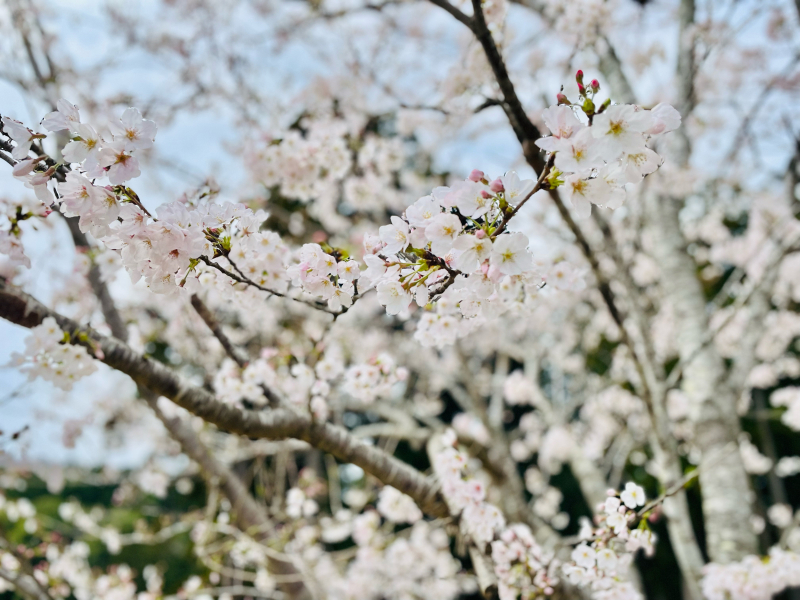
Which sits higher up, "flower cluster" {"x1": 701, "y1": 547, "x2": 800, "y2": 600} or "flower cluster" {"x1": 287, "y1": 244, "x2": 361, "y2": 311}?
"flower cluster" {"x1": 287, "y1": 244, "x2": 361, "y2": 311}

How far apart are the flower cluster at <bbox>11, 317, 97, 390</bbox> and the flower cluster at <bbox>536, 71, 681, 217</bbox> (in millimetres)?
1360

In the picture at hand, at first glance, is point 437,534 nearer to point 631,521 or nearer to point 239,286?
point 631,521

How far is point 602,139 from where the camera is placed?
832 millimetres

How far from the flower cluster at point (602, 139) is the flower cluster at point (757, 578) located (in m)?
1.90

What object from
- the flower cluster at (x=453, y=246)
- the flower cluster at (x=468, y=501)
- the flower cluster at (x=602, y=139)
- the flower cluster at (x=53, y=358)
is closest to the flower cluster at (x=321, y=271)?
the flower cluster at (x=453, y=246)

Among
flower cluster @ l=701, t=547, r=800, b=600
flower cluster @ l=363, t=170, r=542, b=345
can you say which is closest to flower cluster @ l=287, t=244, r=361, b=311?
flower cluster @ l=363, t=170, r=542, b=345

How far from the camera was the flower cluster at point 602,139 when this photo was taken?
0.83m

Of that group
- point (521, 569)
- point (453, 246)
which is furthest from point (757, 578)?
point (453, 246)

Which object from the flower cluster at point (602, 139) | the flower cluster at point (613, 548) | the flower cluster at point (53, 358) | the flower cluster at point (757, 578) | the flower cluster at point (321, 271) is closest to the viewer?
the flower cluster at point (602, 139)

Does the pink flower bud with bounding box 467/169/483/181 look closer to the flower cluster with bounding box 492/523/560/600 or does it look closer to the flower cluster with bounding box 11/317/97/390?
the flower cluster with bounding box 11/317/97/390

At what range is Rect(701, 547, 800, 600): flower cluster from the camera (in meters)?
1.90

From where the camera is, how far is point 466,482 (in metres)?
1.81

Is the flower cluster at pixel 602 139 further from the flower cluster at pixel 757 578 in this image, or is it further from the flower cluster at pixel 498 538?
the flower cluster at pixel 757 578

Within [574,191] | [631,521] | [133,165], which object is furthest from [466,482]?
[133,165]
